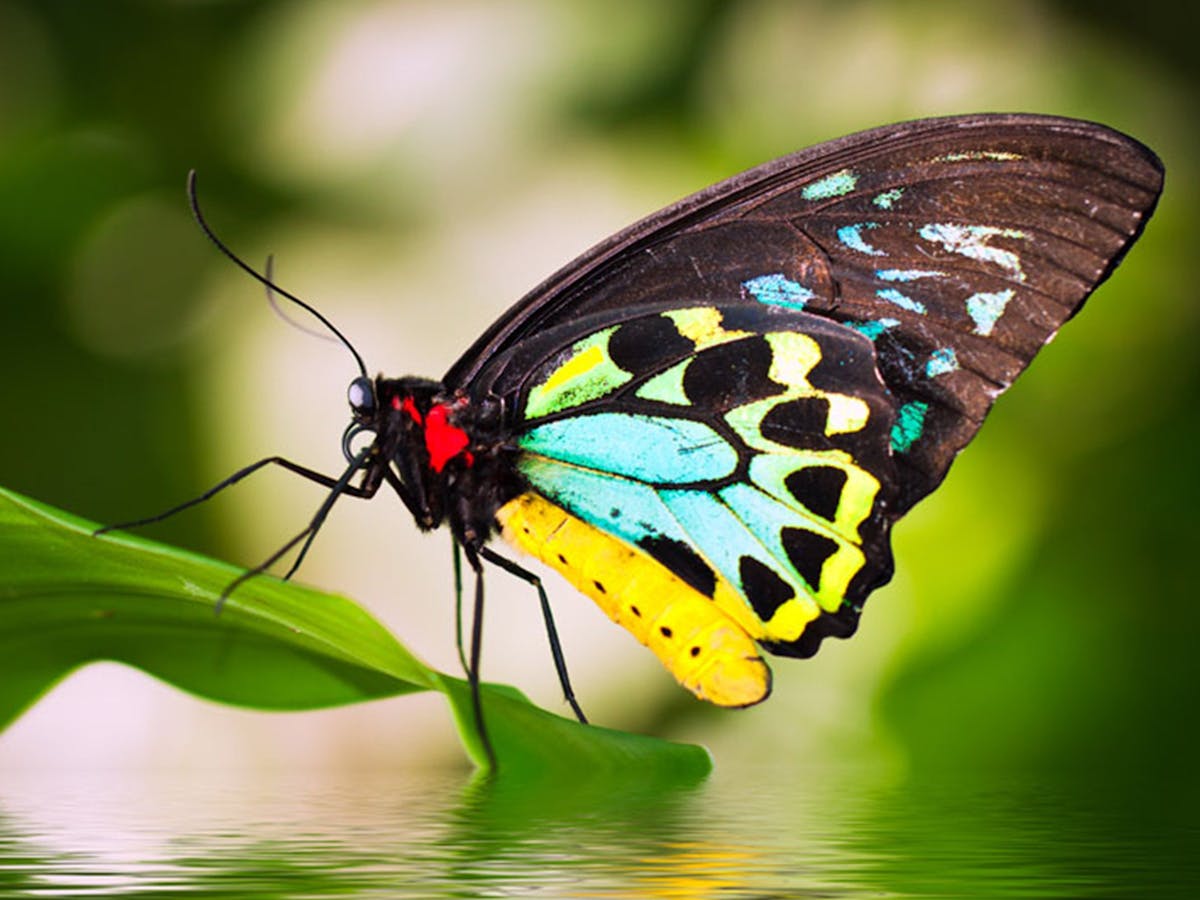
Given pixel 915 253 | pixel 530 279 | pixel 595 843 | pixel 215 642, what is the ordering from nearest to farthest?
1. pixel 595 843
2. pixel 215 642
3. pixel 915 253
4. pixel 530 279

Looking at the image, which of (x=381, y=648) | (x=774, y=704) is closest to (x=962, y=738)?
(x=774, y=704)

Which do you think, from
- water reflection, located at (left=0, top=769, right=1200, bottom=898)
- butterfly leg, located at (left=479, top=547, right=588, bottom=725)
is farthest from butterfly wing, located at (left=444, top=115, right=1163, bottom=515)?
water reflection, located at (left=0, top=769, right=1200, bottom=898)

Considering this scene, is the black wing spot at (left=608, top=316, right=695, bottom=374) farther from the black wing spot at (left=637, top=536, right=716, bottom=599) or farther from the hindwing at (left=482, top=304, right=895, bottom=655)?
the black wing spot at (left=637, top=536, right=716, bottom=599)

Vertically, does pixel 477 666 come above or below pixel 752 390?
below

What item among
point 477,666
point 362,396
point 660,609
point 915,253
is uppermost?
point 915,253

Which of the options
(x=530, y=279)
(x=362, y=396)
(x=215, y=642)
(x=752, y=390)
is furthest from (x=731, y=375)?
(x=530, y=279)

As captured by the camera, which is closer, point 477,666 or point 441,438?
point 477,666

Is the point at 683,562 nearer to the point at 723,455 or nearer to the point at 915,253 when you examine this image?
the point at 723,455
